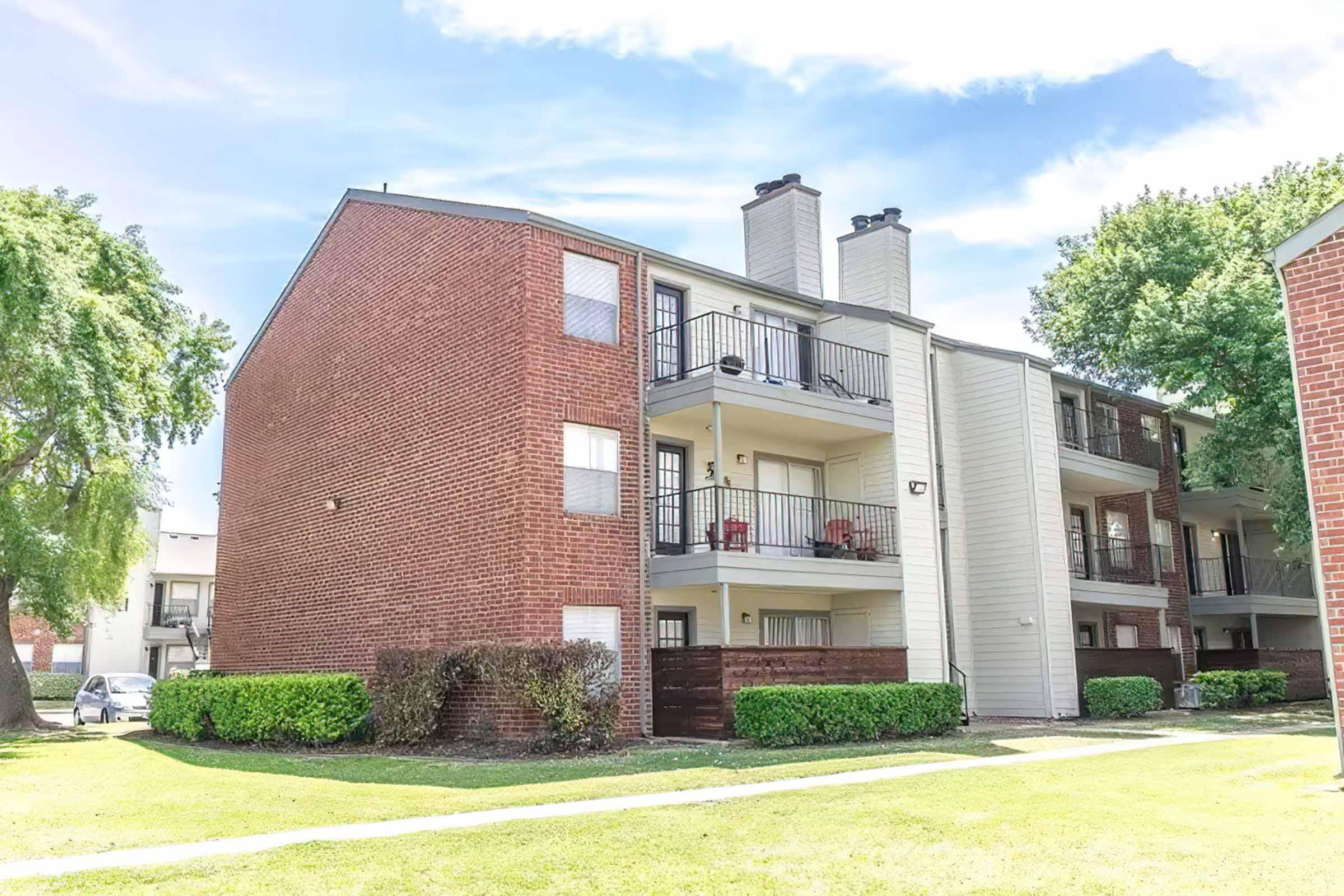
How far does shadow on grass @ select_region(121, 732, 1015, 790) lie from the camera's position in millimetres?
12719

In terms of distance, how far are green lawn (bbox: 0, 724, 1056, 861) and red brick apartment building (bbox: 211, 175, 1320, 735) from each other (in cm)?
261

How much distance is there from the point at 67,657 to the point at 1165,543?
1660 inches

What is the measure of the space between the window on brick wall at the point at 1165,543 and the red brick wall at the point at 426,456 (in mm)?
17682

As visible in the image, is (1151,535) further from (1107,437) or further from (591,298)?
(591,298)

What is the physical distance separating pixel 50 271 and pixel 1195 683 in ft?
80.6

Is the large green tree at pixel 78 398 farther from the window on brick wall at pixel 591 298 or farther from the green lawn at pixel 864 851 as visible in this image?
the green lawn at pixel 864 851

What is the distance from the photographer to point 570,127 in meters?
14.1

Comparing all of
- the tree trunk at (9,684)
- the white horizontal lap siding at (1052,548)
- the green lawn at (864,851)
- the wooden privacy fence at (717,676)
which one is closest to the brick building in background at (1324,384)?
the green lawn at (864,851)

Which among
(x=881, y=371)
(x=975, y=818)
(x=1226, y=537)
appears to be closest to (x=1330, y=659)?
(x=975, y=818)

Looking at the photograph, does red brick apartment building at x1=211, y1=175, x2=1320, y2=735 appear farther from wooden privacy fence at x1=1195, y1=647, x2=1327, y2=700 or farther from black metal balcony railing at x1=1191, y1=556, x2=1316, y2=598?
black metal balcony railing at x1=1191, y1=556, x2=1316, y2=598

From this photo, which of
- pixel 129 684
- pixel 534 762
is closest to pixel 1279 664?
pixel 534 762

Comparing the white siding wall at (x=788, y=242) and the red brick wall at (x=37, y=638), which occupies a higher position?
the white siding wall at (x=788, y=242)

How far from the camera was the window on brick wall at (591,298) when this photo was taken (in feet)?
60.8

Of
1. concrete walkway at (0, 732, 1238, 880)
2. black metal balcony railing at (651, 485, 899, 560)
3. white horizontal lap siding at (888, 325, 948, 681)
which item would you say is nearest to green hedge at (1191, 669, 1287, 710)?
white horizontal lap siding at (888, 325, 948, 681)
